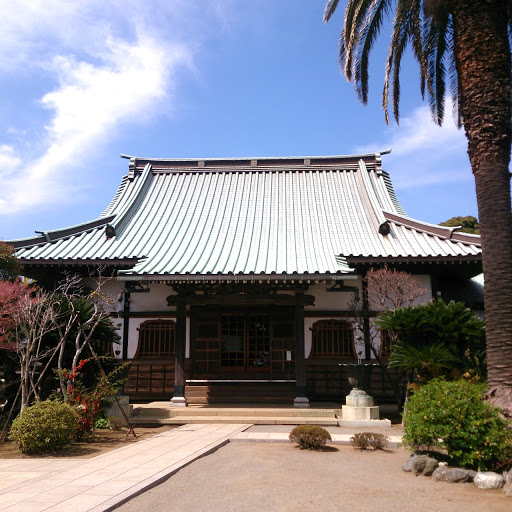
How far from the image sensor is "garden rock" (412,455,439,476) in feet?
24.2

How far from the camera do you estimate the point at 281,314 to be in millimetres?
16609

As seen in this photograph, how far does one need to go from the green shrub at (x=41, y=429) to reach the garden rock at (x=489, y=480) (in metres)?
7.23

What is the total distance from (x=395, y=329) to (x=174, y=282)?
6370mm

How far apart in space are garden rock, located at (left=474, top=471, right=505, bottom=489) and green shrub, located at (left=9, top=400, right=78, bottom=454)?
7225 mm

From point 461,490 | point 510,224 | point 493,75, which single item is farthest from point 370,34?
point 461,490

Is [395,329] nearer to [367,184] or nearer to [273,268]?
Result: [273,268]

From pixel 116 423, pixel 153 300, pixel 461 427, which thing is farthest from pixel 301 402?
pixel 461 427

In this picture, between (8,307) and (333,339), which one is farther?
(333,339)

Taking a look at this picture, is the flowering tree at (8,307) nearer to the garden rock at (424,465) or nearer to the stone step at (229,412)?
the stone step at (229,412)

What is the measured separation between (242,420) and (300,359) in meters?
2.44

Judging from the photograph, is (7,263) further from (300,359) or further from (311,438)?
(311,438)

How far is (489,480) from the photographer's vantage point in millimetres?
6703

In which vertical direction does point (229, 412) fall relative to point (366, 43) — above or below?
below

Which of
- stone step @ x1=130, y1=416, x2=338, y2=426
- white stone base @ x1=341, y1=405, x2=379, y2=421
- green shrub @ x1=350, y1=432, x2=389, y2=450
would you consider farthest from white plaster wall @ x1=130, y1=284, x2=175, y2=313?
green shrub @ x1=350, y1=432, x2=389, y2=450
